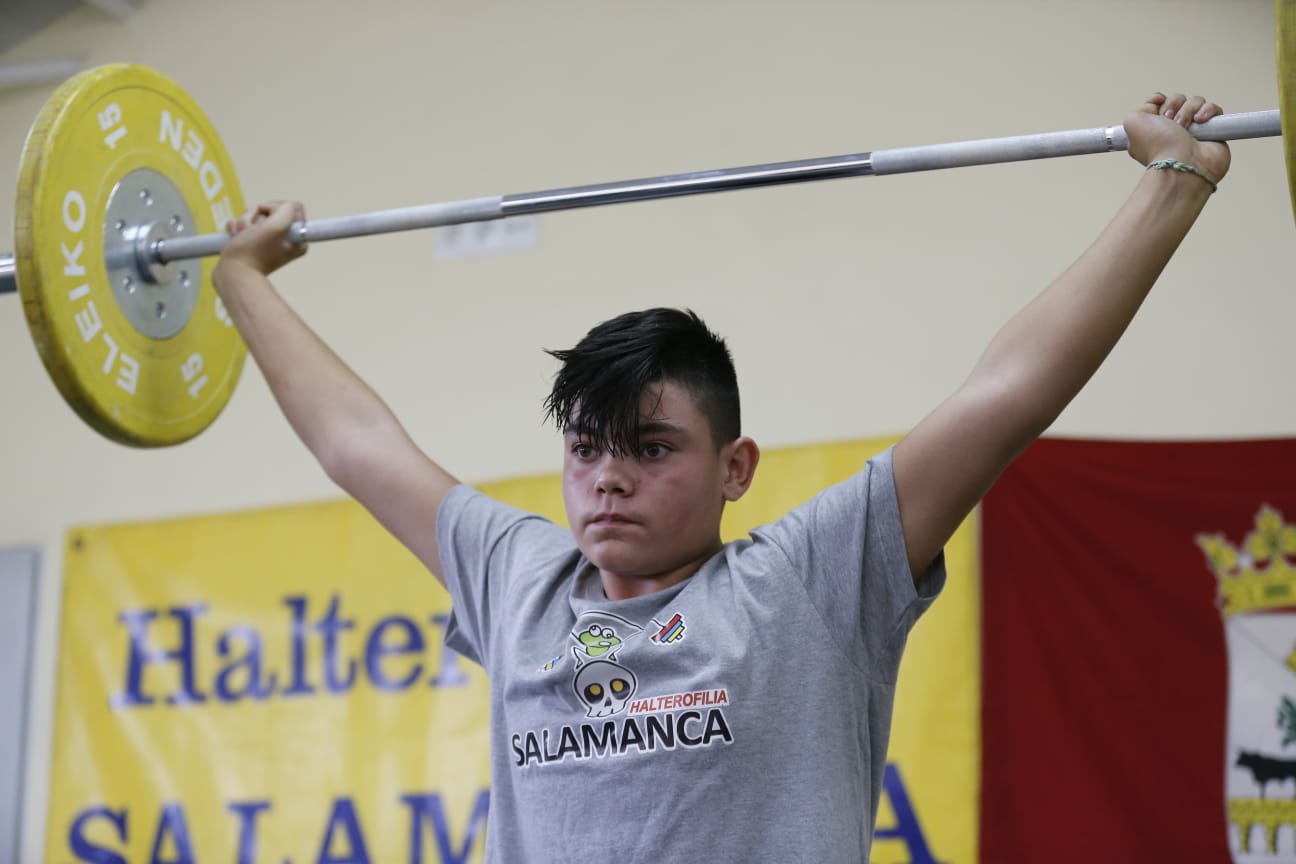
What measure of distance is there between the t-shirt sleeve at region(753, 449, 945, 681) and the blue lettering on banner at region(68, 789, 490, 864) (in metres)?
2.09

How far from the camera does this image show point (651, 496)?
1.28 m

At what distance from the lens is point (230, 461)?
374 centimetres

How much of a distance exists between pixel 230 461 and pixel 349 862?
1.10 metres

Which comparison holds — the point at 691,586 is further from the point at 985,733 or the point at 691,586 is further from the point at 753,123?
the point at 753,123

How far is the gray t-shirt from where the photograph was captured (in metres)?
1.17

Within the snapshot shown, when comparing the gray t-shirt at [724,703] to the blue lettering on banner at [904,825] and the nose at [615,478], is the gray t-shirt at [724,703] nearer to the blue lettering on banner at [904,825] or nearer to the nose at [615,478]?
the nose at [615,478]

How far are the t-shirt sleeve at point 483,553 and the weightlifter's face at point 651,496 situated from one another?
0.10 m

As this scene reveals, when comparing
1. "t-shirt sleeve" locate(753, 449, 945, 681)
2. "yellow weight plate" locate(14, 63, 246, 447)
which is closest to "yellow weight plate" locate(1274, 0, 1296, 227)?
"t-shirt sleeve" locate(753, 449, 945, 681)

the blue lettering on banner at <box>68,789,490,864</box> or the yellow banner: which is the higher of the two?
the yellow banner

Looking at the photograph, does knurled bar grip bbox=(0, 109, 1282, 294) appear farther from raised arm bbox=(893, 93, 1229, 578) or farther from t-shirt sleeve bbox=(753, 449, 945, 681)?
t-shirt sleeve bbox=(753, 449, 945, 681)

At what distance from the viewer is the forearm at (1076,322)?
3.94 ft

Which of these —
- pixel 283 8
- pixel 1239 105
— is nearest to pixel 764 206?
pixel 1239 105

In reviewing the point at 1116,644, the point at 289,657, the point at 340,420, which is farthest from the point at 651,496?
the point at 289,657

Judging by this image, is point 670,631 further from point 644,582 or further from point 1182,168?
point 1182,168
